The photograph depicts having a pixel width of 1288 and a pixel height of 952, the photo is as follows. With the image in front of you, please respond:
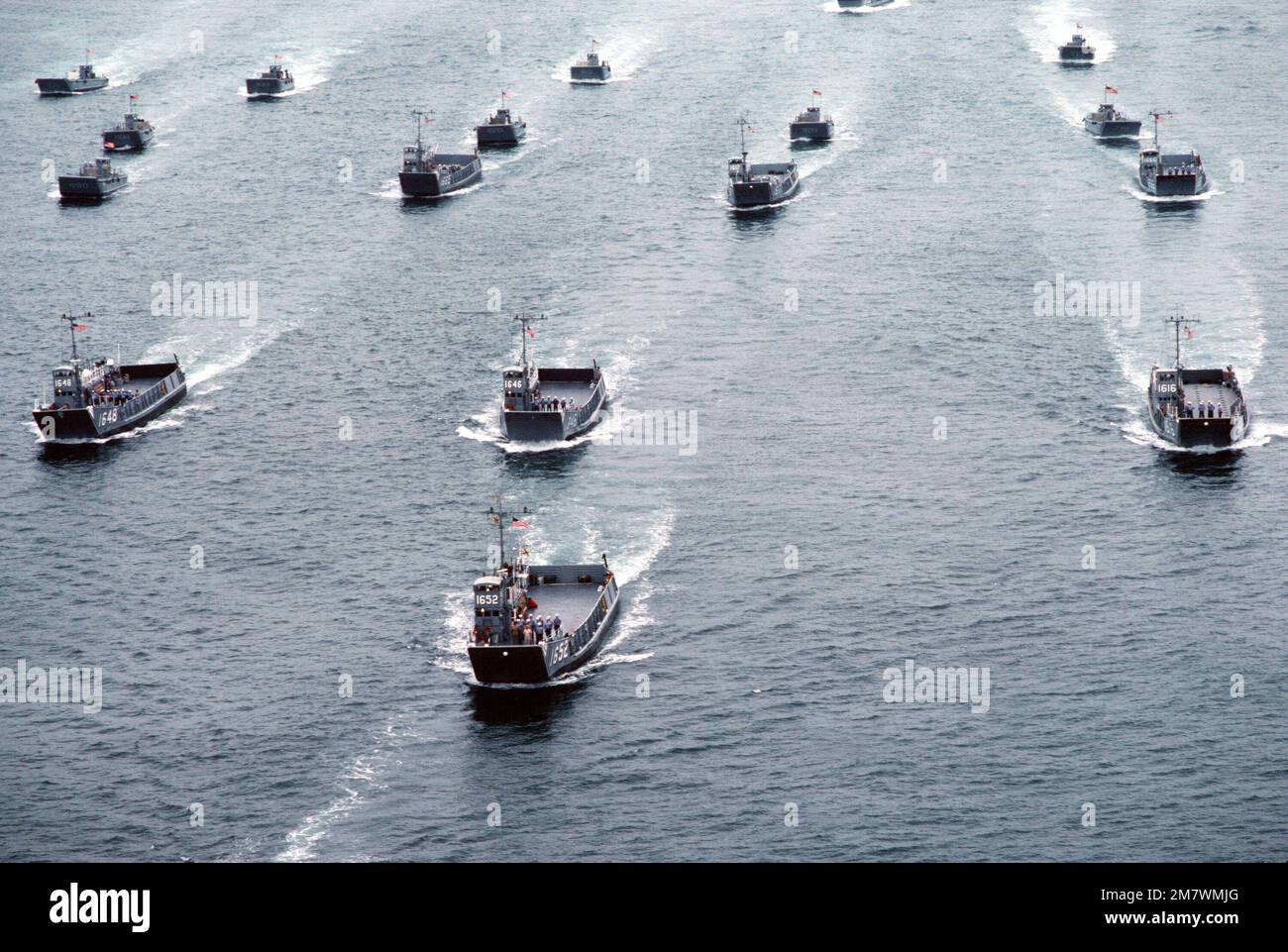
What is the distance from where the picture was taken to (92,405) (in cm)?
19150

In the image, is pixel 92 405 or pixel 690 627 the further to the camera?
pixel 92 405

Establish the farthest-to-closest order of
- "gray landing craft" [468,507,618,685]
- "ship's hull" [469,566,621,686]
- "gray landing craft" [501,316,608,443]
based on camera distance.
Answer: "gray landing craft" [501,316,608,443]
"gray landing craft" [468,507,618,685]
"ship's hull" [469,566,621,686]

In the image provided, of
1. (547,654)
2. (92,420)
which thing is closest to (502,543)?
(547,654)

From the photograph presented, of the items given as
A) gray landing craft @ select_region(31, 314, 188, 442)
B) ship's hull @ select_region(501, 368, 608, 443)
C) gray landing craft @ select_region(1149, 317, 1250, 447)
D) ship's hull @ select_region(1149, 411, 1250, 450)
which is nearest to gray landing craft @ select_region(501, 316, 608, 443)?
ship's hull @ select_region(501, 368, 608, 443)

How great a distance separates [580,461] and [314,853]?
71.6 m

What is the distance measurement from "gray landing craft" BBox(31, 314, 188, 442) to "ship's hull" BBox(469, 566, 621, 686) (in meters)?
69.5

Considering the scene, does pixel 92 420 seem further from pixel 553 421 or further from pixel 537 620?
pixel 537 620

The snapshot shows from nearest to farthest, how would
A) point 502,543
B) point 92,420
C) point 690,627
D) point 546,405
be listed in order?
point 690,627 → point 502,543 → point 546,405 → point 92,420

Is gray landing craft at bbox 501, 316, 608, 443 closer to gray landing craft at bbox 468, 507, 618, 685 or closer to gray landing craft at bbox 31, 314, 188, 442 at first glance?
gray landing craft at bbox 468, 507, 618, 685

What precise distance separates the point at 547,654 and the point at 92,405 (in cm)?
7919

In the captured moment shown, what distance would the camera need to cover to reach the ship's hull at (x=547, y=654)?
132m

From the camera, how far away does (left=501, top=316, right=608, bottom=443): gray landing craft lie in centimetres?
18225

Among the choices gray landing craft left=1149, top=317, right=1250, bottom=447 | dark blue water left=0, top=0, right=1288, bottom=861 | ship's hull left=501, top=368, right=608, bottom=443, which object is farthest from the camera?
ship's hull left=501, top=368, right=608, bottom=443
